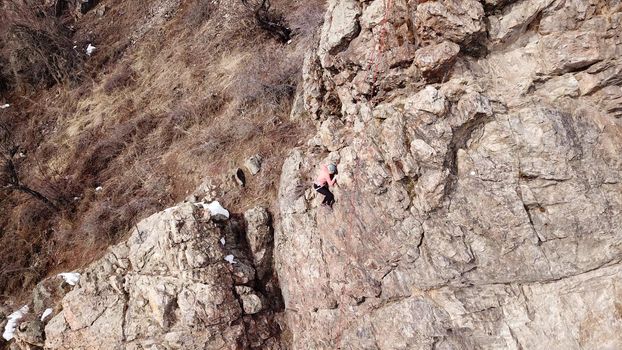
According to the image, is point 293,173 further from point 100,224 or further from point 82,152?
point 82,152

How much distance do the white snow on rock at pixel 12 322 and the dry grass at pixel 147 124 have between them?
1.39 metres

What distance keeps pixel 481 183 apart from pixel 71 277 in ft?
36.1

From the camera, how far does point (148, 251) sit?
9.84m

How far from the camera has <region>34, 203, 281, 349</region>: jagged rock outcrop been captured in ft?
29.8

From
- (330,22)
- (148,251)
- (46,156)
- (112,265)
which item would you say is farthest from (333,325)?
(46,156)

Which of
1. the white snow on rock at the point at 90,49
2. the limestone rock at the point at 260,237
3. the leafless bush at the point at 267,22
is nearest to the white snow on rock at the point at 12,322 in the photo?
the limestone rock at the point at 260,237

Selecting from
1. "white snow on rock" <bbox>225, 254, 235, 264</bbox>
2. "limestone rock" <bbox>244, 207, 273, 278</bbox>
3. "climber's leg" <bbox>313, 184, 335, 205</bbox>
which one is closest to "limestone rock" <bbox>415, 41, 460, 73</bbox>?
"climber's leg" <bbox>313, 184, 335, 205</bbox>

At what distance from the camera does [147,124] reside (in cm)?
1498

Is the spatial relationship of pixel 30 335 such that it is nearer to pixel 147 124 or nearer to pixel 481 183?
pixel 147 124

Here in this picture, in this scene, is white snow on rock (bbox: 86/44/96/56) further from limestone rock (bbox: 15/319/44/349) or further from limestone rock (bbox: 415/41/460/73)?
limestone rock (bbox: 415/41/460/73)

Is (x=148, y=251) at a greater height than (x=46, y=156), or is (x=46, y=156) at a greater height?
(x=46, y=156)

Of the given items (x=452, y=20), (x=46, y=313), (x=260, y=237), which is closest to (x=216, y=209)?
(x=260, y=237)

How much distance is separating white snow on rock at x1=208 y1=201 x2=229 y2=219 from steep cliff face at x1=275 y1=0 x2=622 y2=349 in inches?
123

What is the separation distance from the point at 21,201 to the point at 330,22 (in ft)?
43.1
